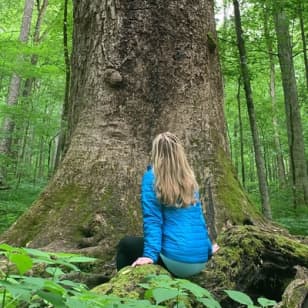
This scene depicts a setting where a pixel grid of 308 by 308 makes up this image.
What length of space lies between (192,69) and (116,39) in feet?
2.70

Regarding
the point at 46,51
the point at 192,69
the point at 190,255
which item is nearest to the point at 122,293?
the point at 190,255

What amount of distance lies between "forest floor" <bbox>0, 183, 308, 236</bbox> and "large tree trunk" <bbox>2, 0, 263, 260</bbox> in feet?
8.82

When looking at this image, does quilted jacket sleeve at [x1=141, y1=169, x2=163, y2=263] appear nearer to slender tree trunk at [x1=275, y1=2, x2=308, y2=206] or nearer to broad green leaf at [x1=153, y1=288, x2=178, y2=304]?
broad green leaf at [x1=153, y1=288, x2=178, y2=304]

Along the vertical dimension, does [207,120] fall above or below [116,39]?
below

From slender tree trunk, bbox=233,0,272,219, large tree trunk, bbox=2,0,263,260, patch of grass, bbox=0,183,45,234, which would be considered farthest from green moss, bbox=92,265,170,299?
slender tree trunk, bbox=233,0,272,219

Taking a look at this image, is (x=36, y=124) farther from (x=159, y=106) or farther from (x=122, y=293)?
(x=122, y=293)

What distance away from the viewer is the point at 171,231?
2926mm

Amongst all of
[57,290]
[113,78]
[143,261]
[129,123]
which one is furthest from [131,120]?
[57,290]

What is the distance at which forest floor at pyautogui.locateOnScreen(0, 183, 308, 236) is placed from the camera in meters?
7.05

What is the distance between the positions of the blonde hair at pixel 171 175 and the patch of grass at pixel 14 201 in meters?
3.97

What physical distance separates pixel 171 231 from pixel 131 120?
1553 millimetres

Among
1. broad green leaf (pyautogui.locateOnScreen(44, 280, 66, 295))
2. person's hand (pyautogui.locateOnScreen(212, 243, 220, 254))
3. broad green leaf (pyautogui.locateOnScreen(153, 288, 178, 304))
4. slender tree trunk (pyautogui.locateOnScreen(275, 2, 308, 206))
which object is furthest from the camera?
slender tree trunk (pyautogui.locateOnScreen(275, 2, 308, 206))

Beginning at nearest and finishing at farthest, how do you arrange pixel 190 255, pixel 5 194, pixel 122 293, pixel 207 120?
pixel 122 293 < pixel 190 255 < pixel 207 120 < pixel 5 194

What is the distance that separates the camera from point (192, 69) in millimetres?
4375
